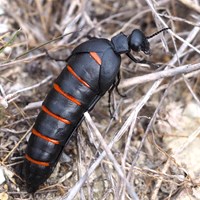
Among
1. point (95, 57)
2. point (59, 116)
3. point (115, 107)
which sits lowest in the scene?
A: point (115, 107)

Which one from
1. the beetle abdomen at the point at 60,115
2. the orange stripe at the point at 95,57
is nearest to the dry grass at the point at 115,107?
the beetle abdomen at the point at 60,115

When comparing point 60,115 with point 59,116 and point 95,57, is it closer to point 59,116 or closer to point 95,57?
point 59,116

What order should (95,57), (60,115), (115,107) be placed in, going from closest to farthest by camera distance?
(60,115) < (95,57) < (115,107)

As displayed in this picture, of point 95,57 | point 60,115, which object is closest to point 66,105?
point 60,115

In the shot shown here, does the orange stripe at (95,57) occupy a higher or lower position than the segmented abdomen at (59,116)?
higher

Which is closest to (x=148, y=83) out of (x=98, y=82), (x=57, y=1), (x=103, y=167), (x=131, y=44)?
(x=131, y=44)

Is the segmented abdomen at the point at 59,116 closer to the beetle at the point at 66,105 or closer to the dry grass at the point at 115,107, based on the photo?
the beetle at the point at 66,105

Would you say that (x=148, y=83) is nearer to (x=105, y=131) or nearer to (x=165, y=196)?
(x=105, y=131)

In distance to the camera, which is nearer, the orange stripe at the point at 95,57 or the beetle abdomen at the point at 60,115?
the beetle abdomen at the point at 60,115
